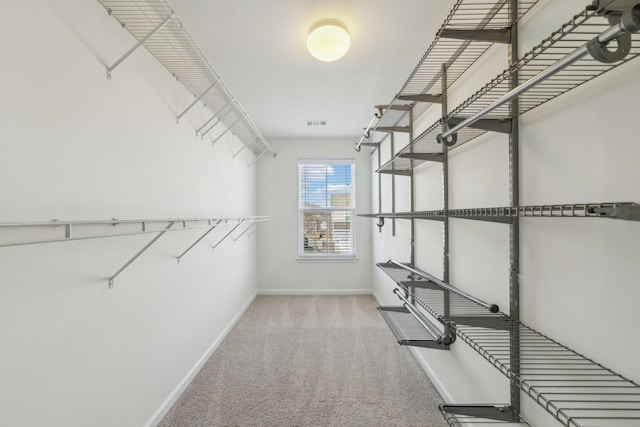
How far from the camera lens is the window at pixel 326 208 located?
4.81m

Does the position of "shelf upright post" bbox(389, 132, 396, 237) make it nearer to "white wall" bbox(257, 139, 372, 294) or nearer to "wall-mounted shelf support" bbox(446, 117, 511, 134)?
"white wall" bbox(257, 139, 372, 294)

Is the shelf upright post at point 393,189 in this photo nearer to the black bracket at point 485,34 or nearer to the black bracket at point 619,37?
the black bracket at point 485,34

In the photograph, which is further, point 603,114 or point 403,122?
point 403,122

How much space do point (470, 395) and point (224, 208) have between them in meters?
2.60

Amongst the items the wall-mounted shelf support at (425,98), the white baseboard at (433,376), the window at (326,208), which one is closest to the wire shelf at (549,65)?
the wall-mounted shelf support at (425,98)

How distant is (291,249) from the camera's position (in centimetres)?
479

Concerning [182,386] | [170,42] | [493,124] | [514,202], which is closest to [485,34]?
[493,124]

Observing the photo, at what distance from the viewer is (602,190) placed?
0.91m

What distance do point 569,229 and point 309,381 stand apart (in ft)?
6.63

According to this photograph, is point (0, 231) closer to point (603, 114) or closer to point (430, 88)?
point (603, 114)

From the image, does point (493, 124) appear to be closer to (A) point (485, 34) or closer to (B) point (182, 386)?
(A) point (485, 34)

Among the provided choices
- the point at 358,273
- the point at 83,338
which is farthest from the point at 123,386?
the point at 358,273

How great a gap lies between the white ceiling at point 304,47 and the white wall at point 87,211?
46cm

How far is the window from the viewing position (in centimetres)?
481
